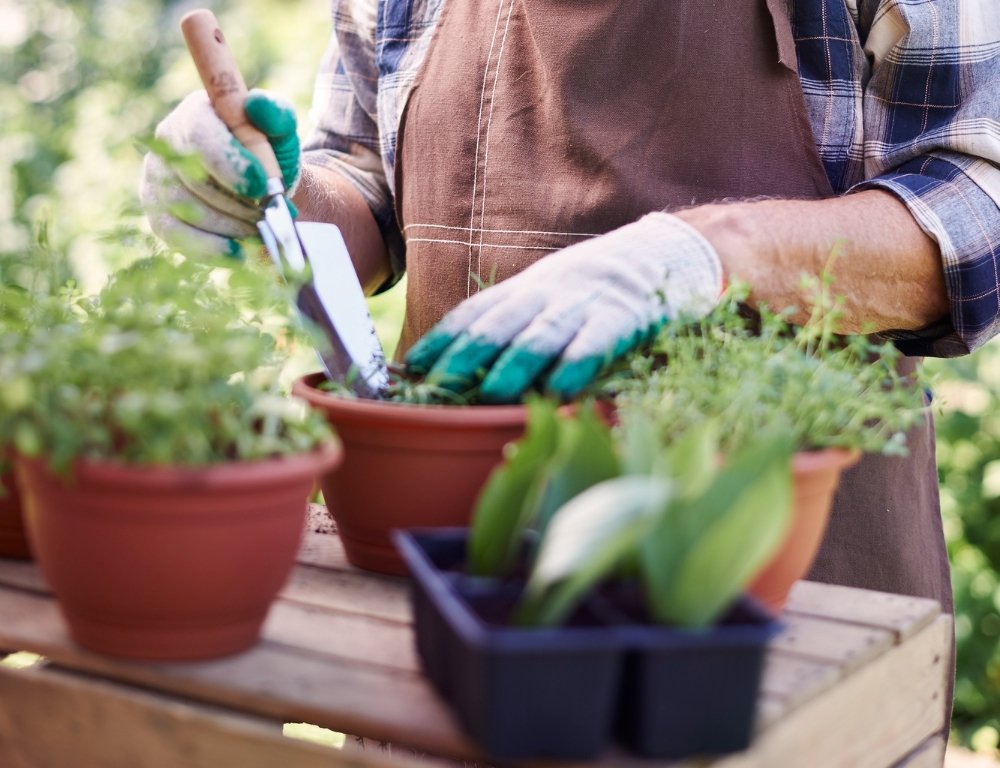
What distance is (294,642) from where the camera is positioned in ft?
2.60

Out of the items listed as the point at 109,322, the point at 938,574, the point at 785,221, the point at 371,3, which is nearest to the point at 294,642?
the point at 109,322

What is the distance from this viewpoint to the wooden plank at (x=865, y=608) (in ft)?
2.88

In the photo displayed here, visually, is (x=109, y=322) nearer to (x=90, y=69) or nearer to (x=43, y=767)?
(x=43, y=767)

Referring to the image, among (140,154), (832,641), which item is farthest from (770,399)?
(140,154)

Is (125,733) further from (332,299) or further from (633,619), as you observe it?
(332,299)

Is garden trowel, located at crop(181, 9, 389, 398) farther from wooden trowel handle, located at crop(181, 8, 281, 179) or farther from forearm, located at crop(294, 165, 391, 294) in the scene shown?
forearm, located at crop(294, 165, 391, 294)

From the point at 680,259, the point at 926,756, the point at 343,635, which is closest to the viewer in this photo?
the point at 343,635

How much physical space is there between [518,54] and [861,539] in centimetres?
74

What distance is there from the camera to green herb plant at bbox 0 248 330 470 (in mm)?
695

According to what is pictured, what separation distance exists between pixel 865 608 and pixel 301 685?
0.46 m

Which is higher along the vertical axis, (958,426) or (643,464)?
(643,464)

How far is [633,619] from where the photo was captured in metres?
0.66

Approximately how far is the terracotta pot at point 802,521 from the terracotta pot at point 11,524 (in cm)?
58

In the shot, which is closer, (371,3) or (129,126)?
(371,3)
